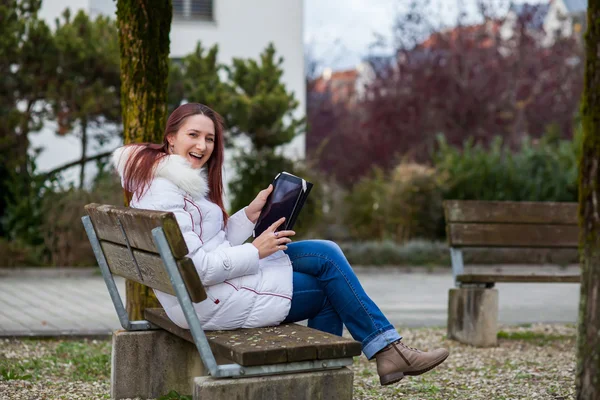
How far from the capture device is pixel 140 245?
3865 mm

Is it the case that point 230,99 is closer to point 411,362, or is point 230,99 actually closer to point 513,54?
point 411,362

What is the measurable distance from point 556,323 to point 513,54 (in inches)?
747

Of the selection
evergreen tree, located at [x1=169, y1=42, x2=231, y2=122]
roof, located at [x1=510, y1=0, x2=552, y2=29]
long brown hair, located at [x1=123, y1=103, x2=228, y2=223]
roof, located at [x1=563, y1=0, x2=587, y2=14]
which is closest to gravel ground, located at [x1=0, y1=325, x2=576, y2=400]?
long brown hair, located at [x1=123, y1=103, x2=228, y2=223]

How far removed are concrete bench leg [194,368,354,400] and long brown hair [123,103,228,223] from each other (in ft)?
3.46

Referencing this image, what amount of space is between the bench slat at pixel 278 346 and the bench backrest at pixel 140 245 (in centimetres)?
24

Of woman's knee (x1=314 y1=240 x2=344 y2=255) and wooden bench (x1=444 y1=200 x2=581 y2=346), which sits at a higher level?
woman's knee (x1=314 y1=240 x2=344 y2=255)

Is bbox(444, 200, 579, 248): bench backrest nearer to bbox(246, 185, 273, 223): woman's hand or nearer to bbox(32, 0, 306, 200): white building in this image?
bbox(246, 185, 273, 223): woman's hand

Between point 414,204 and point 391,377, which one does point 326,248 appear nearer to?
point 391,377

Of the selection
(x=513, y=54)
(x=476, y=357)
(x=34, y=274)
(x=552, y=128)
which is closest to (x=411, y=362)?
(x=476, y=357)

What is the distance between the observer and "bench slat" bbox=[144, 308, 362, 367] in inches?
138

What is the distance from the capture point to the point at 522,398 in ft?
15.6

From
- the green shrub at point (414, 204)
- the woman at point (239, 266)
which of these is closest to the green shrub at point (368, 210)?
the green shrub at point (414, 204)

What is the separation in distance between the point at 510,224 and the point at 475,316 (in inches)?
36.1

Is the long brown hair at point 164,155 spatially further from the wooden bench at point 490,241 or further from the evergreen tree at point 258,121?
the evergreen tree at point 258,121
